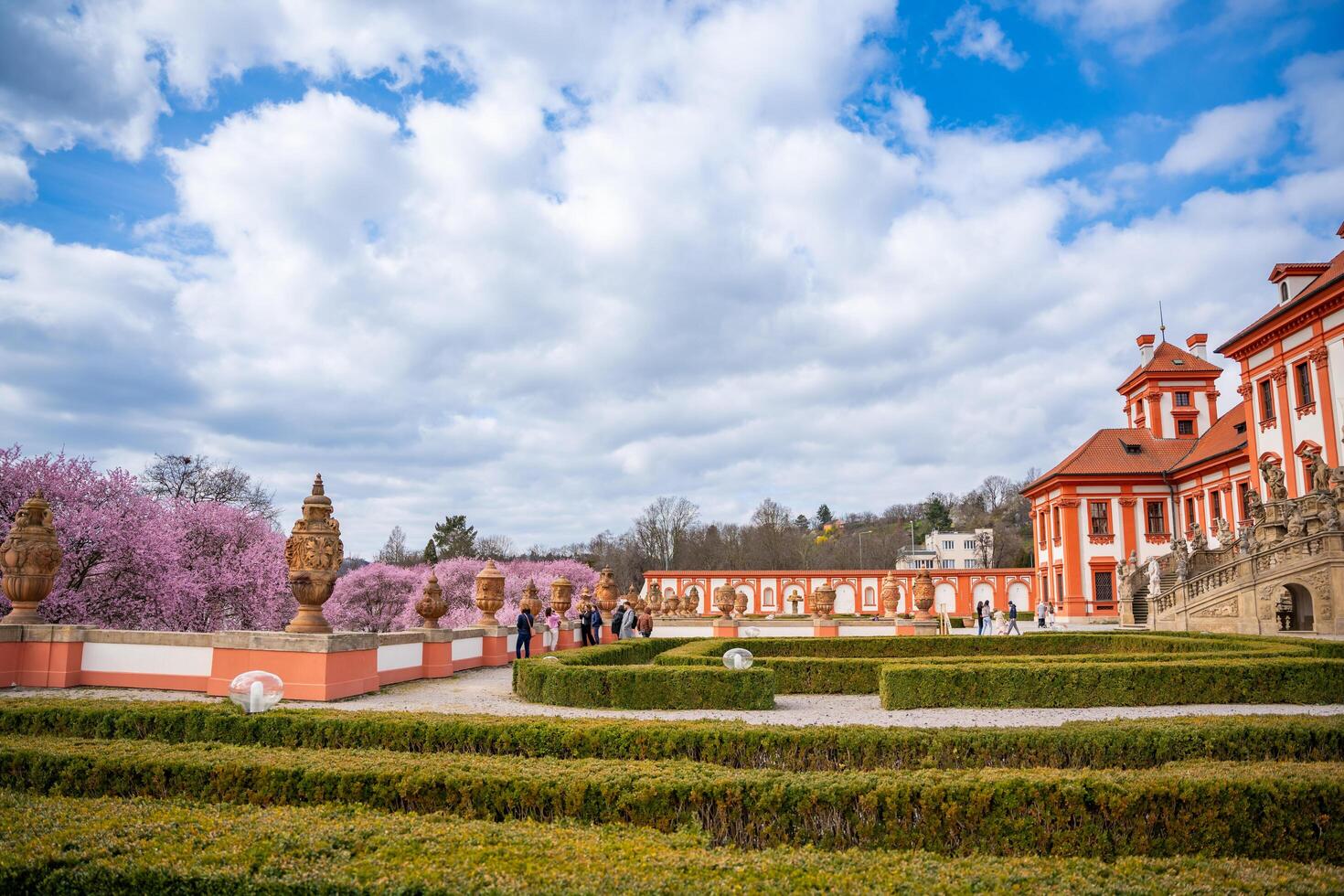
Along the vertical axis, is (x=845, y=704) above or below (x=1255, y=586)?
below

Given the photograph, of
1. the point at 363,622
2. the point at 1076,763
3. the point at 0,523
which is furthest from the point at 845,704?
the point at 363,622

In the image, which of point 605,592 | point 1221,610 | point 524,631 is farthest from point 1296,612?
point 524,631

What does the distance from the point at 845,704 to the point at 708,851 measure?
891 centimetres

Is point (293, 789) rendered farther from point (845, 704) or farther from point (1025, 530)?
point (1025, 530)

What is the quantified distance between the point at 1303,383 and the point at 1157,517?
16.1 m

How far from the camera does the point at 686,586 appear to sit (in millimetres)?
54000

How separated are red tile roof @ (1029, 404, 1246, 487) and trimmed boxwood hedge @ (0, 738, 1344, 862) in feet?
132

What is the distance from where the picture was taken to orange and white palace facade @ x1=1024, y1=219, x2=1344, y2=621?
27.0 m

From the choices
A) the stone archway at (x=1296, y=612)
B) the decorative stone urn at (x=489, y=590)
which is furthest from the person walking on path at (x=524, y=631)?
the stone archway at (x=1296, y=612)

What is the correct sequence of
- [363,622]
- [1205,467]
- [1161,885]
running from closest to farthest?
[1161,885] < [1205,467] < [363,622]

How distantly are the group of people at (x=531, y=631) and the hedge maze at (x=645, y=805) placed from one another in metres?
9.07

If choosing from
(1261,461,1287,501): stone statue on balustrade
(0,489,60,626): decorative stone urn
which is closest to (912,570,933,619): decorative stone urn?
(1261,461,1287,501): stone statue on balustrade

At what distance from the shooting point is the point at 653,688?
11852mm

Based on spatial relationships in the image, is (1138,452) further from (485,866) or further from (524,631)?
(485,866)
